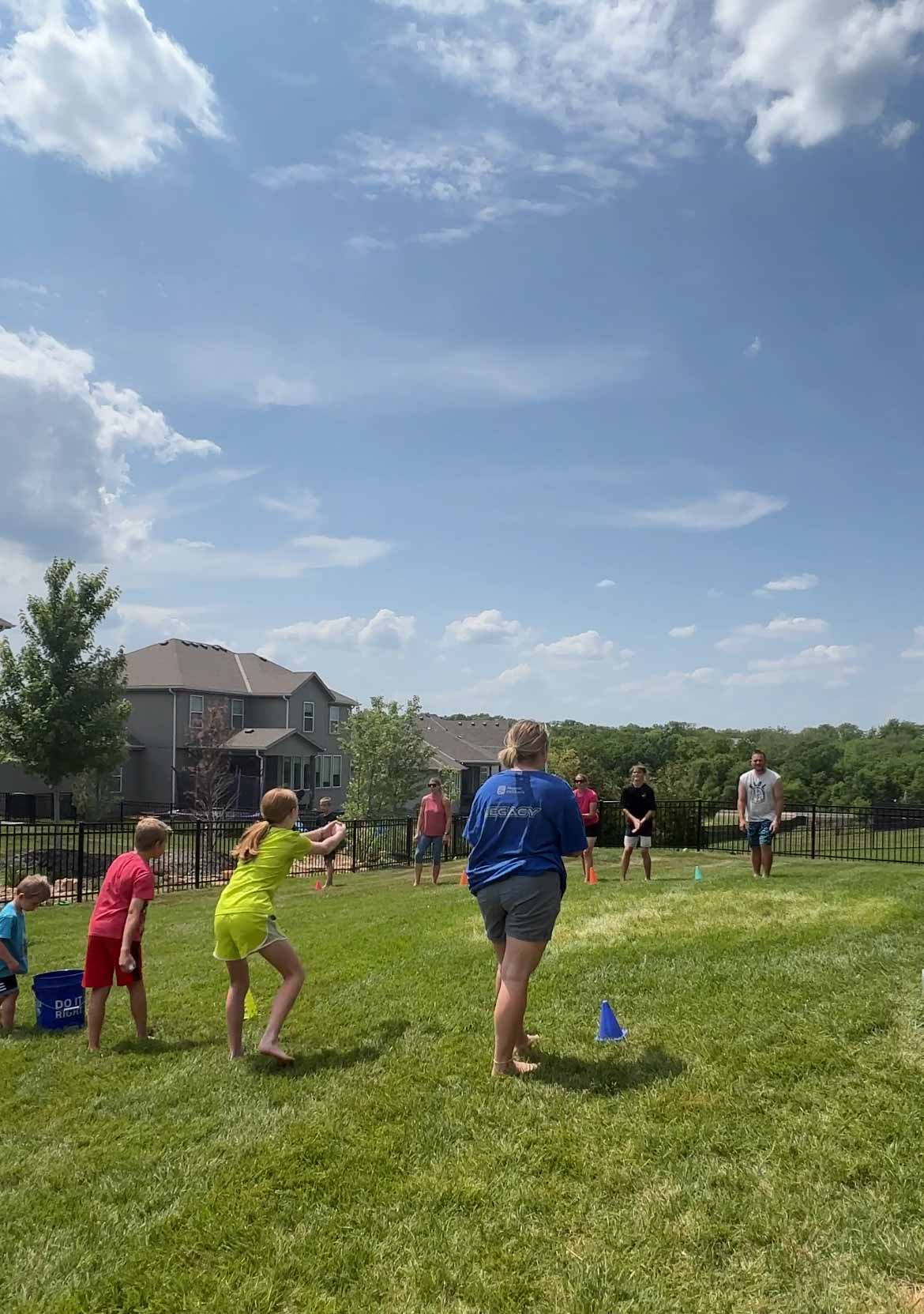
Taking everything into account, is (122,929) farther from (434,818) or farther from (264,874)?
(434,818)

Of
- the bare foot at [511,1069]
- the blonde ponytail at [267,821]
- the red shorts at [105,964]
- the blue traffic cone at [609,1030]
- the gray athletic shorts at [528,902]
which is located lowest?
the bare foot at [511,1069]

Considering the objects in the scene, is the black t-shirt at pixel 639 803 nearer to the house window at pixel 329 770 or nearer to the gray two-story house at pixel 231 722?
the gray two-story house at pixel 231 722

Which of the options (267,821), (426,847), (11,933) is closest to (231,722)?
(426,847)

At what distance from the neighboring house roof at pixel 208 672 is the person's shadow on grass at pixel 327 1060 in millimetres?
39336

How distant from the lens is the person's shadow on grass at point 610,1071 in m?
4.61

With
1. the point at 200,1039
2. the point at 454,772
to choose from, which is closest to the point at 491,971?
the point at 200,1039

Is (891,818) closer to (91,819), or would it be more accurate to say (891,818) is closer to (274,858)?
(274,858)

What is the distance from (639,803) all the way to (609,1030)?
8061 millimetres

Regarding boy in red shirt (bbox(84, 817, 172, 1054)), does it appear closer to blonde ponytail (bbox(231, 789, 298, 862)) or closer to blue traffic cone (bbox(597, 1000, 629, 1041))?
blonde ponytail (bbox(231, 789, 298, 862))

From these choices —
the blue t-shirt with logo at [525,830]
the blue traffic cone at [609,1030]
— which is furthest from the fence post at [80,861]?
the blue t-shirt with logo at [525,830]

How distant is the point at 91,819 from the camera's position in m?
33.8

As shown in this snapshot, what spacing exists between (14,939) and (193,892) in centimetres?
1168

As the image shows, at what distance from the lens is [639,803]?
43.2ft

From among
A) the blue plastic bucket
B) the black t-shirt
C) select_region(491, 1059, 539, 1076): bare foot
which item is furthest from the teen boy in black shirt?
select_region(491, 1059, 539, 1076): bare foot
